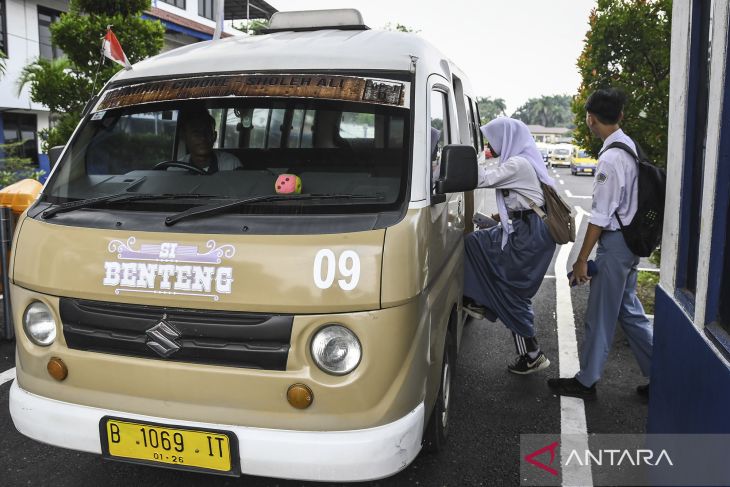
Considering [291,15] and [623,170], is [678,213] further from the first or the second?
[291,15]

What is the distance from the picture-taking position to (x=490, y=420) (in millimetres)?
3707

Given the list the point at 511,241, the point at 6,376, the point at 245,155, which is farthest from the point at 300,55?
the point at 6,376

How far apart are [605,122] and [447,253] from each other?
4.51 feet

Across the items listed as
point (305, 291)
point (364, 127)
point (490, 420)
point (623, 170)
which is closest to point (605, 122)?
point (623, 170)

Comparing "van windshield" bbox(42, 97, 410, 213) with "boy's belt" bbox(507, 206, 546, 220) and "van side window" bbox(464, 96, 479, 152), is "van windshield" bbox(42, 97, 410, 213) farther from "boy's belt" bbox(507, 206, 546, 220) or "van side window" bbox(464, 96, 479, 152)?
"van side window" bbox(464, 96, 479, 152)

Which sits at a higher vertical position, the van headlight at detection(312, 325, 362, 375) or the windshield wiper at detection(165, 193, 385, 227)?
the windshield wiper at detection(165, 193, 385, 227)

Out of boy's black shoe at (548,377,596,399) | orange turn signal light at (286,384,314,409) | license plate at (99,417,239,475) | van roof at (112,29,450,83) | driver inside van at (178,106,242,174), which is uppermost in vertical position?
van roof at (112,29,450,83)

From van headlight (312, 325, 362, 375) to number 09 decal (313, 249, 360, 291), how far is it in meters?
0.16

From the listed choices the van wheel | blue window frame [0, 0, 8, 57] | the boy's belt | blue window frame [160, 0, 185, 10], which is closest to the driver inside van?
the van wheel

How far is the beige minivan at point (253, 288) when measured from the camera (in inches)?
90.6

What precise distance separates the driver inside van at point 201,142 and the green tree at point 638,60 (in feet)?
13.5

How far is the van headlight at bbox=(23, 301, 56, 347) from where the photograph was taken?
2.57 meters

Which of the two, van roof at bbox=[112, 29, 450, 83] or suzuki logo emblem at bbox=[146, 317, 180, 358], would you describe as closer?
suzuki logo emblem at bbox=[146, 317, 180, 358]

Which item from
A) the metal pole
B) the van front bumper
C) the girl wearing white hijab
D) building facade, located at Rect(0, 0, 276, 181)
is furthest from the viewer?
building facade, located at Rect(0, 0, 276, 181)
